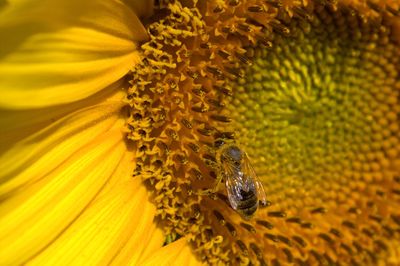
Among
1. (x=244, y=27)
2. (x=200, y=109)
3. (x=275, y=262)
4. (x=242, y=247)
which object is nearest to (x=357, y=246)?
(x=275, y=262)

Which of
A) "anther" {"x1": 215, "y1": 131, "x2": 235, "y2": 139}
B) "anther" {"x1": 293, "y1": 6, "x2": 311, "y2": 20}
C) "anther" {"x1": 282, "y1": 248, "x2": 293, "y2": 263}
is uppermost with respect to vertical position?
"anther" {"x1": 293, "y1": 6, "x2": 311, "y2": 20}

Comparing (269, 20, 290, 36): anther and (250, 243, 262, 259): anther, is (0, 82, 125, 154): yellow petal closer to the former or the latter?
(269, 20, 290, 36): anther

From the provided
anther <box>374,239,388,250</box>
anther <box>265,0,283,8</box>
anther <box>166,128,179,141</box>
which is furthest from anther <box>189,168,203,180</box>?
anther <box>374,239,388,250</box>

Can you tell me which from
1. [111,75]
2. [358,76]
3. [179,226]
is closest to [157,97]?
[111,75]

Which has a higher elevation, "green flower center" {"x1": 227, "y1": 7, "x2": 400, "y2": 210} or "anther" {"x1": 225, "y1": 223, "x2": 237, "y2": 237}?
"green flower center" {"x1": 227, "y1": 7, "x2": 400, "y2": 210}

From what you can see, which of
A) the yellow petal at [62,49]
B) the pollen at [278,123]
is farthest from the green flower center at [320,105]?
the yellow petal at [62,49]

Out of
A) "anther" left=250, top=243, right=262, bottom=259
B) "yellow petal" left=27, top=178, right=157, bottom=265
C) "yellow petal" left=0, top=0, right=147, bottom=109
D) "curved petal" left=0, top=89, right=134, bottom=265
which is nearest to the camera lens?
"yellow petal" left=0, top=0, right=147, bottom=109

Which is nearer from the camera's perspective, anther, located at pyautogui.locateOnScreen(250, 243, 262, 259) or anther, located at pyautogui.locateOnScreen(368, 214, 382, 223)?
anther, located at pyautogui.locateOnScreen(250, 243, 262, 259)

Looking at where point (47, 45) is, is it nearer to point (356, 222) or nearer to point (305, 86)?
point (305, 86)

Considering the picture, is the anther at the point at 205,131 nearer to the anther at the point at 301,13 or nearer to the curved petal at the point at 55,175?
the curved petal at the point at 55,175
